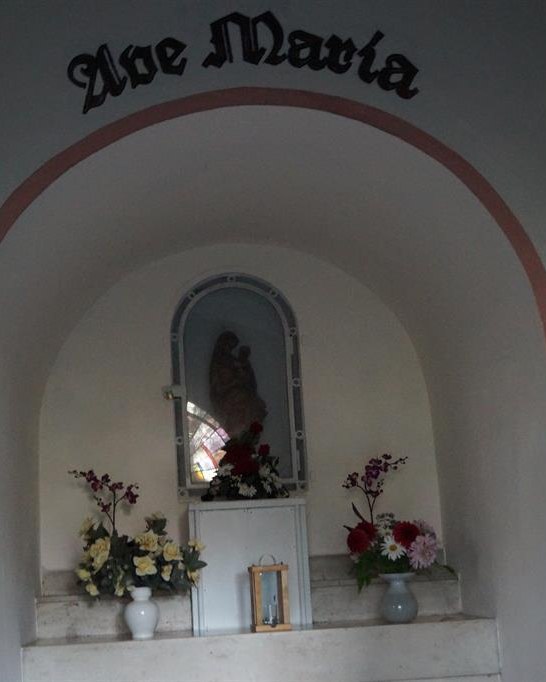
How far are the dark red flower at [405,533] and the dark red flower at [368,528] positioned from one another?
0.51 ft

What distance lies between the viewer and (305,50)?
4.07m

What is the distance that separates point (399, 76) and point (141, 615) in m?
2.61

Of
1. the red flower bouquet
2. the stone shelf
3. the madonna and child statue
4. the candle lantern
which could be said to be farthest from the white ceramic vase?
the madonna and child statue

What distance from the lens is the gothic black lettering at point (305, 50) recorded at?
4.04 m

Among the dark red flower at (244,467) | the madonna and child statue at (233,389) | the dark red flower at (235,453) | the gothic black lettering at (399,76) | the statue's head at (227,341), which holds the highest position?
the gothic black lettering at (399,76)

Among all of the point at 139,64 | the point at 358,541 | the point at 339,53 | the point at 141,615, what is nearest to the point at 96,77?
the point at 139,64

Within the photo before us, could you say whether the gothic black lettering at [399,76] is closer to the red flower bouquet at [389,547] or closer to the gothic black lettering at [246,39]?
the gothic black lettering at [246,39]

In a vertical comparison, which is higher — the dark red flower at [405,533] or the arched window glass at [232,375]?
the arched window glass at [232,375]

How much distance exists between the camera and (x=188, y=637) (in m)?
4.87

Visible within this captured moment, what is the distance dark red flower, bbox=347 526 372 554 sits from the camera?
17.1ft

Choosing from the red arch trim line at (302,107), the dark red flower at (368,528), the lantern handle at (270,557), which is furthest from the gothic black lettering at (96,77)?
the dark red flower at (368,528)

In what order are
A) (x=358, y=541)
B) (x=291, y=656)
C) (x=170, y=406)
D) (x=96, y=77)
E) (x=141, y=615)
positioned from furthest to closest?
(x=170, y=406), (x=358, y=541), (x=141, y=615), (x=291, y=656), (x=96, y=77)

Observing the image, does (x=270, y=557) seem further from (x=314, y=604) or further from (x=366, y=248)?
(x=366, y=248)

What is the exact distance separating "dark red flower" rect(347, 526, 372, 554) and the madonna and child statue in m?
0.89
